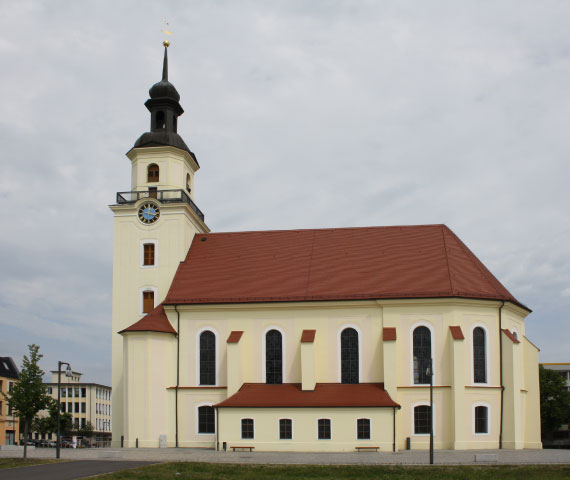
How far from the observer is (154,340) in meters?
44.7

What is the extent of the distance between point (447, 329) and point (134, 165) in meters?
25.2

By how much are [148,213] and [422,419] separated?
23.5 meters

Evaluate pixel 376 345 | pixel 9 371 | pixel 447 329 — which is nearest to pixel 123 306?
pixel 376 345

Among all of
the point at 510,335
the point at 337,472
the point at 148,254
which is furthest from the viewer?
the point at 148,254

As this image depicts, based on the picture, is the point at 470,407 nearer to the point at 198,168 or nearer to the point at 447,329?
the point at 447,329

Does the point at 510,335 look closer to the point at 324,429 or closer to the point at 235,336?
the point at 324,429

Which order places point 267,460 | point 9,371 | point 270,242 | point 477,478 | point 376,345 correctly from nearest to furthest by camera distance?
point 477,478
point 267,460
point 376,345
point 270,242
point 9,371

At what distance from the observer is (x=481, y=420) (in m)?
42.5

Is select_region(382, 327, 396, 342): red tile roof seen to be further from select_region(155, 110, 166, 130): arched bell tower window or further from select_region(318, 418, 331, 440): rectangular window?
select_region(155, 110, 166, 130): arched bell tower window

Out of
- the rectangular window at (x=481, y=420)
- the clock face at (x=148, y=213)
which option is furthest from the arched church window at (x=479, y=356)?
the clock face at (x=148, y=213)

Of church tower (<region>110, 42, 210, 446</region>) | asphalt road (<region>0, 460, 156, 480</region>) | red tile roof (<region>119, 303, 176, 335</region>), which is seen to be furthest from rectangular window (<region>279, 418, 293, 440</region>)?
church tower (<region>110, 42, 210, 446</region>)

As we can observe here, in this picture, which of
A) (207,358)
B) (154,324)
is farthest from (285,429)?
(154,324)

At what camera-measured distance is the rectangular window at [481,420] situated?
139ft

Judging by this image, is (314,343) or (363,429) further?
(314,343)
